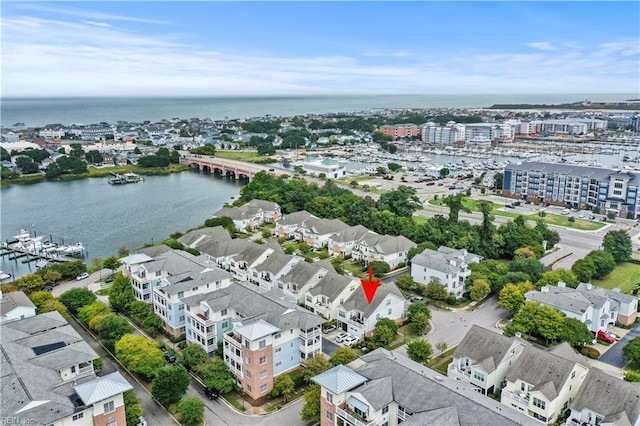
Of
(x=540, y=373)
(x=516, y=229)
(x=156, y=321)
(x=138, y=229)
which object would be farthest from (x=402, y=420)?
(x=138, y=229)

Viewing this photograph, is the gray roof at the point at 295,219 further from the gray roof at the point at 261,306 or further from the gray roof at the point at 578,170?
the gray roof at the point at 578,170

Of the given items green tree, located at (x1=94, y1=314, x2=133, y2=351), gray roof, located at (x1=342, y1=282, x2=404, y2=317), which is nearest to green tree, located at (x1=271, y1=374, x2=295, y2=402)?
gray roof, located at (x1=342, y1=282, x2=404, y2=317)

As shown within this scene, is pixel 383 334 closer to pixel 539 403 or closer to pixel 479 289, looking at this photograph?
pixel 539 403

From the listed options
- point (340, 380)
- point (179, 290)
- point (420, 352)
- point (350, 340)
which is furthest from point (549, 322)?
point (179, 290)

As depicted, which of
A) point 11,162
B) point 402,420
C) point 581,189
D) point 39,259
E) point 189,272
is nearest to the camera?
point 402,420

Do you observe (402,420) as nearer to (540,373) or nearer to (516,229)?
(540,373)

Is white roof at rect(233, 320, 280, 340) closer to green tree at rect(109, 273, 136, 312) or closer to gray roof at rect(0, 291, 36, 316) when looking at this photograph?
green tree at rect(109, 273, 136, 312)

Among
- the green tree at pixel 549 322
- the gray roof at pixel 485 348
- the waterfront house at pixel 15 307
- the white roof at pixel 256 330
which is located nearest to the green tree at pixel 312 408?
the white roof at pixel 256 330
